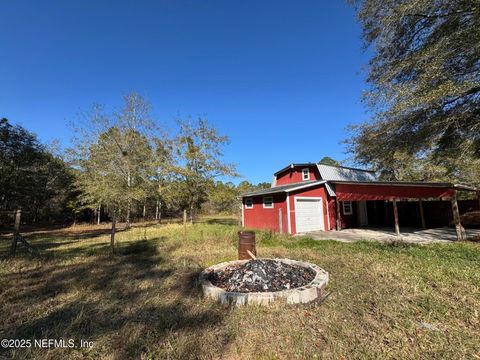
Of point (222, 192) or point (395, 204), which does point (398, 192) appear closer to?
point (395, 204)

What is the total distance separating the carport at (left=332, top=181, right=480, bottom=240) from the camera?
12.0 m

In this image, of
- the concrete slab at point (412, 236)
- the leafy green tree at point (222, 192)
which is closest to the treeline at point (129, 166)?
the leafy green tree at point (222, 192)

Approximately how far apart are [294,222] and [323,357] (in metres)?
11.3

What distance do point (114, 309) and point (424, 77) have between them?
9218mm

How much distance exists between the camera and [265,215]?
15453 millimetres

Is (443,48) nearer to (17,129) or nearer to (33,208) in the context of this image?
(17,129)

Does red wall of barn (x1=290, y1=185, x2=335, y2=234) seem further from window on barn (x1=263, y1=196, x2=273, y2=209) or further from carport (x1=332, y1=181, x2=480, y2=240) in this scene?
window on barn (x1=263, y1=196, x2=273, y2=209)

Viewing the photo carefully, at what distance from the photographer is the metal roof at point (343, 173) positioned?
57.7ft

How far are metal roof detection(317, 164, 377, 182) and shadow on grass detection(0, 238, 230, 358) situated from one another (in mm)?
13711

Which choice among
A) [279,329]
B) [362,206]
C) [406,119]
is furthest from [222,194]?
[279,329]

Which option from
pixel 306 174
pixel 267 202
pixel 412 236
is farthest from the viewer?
pixel 306 174

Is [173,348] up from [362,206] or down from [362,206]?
down

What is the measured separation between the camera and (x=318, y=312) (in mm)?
3695

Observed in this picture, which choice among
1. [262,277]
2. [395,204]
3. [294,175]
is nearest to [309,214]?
[395,204]
